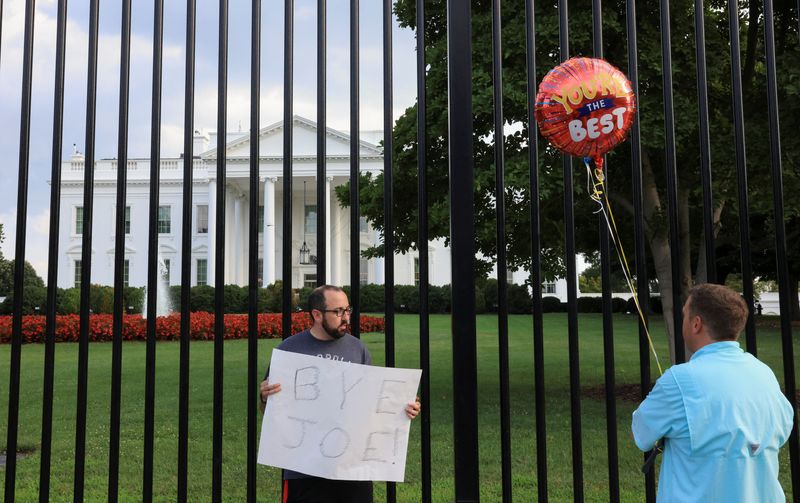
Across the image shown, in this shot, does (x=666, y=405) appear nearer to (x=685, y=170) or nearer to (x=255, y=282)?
Answer: (x=255, y=282)

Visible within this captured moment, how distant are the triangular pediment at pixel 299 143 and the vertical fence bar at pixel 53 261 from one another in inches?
1096

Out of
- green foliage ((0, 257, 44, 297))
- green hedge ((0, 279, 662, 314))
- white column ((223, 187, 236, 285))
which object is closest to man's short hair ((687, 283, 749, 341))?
green hedge ((0, 279, 662, 314))

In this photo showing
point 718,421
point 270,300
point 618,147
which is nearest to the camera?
point 718,421

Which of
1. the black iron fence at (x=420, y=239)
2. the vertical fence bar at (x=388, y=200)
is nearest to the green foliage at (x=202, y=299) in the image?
the black iron fence at (x=420, y=239)

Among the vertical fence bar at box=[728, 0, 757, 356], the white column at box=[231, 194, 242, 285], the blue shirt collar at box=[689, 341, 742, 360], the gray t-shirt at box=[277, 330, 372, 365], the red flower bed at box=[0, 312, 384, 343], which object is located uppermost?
the white column at box=[231, 194, 242, 285]

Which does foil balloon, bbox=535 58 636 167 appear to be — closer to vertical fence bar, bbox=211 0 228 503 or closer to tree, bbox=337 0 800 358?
vertical fence bar, bbox=211 0 228 503

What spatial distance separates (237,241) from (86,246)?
41385mm

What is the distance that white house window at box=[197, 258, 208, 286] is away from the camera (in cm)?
4250

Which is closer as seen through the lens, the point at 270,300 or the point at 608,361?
the point at 608,361

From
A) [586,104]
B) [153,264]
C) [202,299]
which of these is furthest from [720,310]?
[202,299]

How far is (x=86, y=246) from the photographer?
10.7ft

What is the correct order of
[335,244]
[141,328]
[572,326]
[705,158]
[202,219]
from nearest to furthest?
[572,326] < [705,158] < [141,328] < [335,244] < [202,219]

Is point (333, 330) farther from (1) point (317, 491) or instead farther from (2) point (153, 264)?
(2) point (153, 264)

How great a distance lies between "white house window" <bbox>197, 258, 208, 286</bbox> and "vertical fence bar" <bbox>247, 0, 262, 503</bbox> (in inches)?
1582
